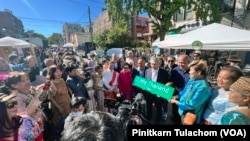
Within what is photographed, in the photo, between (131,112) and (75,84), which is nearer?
(131,112)

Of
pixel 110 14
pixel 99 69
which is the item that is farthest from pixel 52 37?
pixel 99 69

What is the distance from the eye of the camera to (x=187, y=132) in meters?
1.88

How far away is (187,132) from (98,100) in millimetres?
2922

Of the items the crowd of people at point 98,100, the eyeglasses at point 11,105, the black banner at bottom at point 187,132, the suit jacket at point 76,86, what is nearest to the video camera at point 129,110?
the black banner at bottom at point 187,132

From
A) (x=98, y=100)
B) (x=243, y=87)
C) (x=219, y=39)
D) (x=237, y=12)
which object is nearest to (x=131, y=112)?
(x=243, y=87)

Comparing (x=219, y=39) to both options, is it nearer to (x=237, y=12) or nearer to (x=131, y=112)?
(x=131, y=112)

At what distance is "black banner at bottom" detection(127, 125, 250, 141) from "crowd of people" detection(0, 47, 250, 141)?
0.34 feet

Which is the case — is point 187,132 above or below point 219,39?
below

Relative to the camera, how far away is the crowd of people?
1180mm

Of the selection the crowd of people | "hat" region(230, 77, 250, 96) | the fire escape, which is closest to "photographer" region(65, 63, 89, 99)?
the crowd of people

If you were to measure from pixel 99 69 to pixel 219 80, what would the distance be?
119 inches

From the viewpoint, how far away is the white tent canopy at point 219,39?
163 inches

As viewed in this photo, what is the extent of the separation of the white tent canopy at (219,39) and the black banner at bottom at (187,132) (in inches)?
121

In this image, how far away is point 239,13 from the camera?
1217 centimetres
